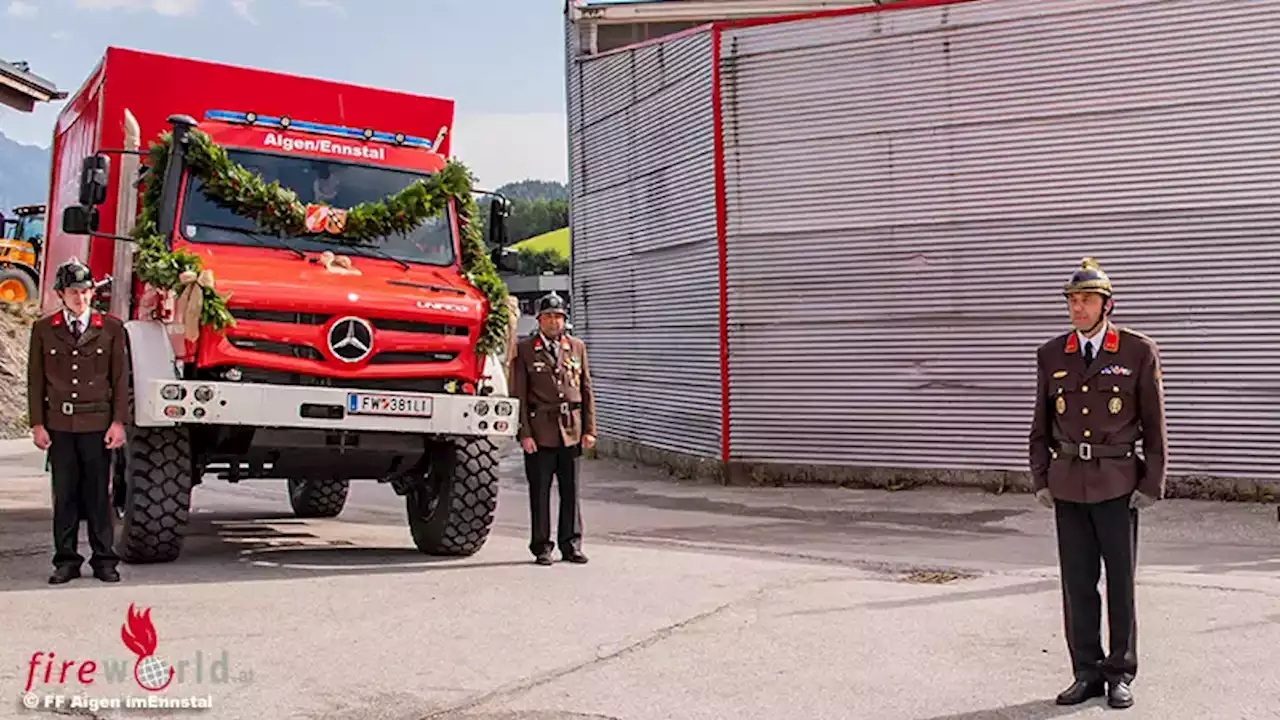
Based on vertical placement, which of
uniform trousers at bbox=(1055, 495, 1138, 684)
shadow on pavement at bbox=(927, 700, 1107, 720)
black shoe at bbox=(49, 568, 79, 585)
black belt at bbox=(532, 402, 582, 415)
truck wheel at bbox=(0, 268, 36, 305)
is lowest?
shadow on pavement at bbox=(927, 700, 1107, 720)

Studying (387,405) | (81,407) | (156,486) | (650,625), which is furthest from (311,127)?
(650,625)

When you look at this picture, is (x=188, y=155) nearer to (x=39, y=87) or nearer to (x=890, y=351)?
(x=890, y=351)

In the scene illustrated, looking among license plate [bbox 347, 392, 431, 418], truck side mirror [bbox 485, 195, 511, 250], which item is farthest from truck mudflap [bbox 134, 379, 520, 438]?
truck side mirror [bbox 485, 195, 511, 250]

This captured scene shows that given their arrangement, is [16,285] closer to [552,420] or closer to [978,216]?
[978,216]

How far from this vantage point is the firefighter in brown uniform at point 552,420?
9.52 meters

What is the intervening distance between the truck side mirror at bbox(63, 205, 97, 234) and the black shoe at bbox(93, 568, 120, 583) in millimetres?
2240

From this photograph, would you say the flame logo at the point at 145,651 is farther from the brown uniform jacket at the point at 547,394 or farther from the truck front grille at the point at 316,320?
the brown uniform jacket at the point at 547,394

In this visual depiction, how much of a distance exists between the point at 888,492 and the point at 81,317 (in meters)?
8.26

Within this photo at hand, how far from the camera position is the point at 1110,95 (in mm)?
13078

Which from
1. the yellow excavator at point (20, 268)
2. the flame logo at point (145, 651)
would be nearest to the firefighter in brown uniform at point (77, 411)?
the flame logo at point (145, 651)

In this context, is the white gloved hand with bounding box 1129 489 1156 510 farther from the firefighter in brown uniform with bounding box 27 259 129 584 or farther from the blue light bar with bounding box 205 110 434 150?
the blue light bar with bounding box 205 110 434 150

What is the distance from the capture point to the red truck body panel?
8.66 meters

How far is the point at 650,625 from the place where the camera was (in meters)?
7.22

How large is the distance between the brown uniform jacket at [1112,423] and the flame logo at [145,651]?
397 centimetres
